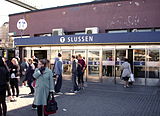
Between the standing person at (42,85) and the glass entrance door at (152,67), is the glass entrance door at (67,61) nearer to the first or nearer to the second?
the glass entrance door at (152,67)

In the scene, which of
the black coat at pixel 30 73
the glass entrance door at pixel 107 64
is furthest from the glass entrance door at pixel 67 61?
the black coat at pixel 30 73

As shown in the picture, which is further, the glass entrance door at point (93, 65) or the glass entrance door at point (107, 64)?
the glass entrance door at point (93, 65)

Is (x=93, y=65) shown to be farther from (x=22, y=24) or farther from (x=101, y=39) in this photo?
(x=22, y=24)

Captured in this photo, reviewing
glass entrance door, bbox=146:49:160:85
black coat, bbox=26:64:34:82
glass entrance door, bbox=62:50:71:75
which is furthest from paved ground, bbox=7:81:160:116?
glass entrance door, bbox=62:50:71:75

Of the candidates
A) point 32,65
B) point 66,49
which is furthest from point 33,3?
point 32,65

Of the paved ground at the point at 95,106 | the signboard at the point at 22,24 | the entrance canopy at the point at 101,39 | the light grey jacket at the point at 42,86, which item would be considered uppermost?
the signboard at the point at 22,24

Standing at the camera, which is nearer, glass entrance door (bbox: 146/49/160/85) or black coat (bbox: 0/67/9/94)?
black coat (bbox: 0/67/9/94)

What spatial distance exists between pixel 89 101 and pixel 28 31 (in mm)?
12072

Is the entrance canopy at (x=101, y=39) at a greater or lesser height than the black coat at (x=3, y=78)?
greater

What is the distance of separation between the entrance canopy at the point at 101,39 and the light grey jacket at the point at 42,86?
7470mm

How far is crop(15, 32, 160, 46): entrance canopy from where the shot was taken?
35.3 feet

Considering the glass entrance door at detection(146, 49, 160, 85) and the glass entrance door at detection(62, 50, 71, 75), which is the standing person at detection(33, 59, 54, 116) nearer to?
the glass entrance door at detection(146, 49, 160, 85)

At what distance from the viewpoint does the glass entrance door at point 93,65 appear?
43.7ft

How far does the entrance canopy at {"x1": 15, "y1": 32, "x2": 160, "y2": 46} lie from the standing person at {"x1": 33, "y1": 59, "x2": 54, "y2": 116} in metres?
7.45
